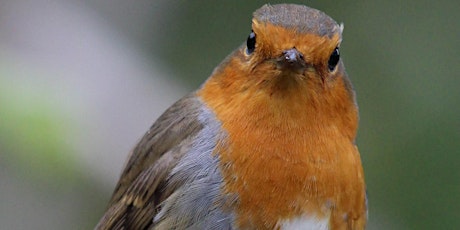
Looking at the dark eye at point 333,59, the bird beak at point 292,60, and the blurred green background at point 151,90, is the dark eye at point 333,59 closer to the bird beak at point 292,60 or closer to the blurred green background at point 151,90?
the bird beak at point 292,60

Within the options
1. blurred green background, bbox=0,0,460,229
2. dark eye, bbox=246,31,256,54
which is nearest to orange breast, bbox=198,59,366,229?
dark eye, bbox=246,31,256,54

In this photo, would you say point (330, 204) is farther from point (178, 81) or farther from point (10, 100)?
point (178, 81)

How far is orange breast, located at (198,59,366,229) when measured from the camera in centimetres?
441

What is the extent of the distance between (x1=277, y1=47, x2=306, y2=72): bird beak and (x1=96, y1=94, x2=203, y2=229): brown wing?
1.85 ft

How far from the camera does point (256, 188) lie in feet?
14.5

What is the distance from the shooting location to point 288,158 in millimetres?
4473

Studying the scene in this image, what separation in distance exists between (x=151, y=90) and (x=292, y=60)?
7.53 ft

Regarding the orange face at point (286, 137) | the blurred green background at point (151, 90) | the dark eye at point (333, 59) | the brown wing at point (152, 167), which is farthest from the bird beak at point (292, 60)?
the blurred green background at point (151, 90)

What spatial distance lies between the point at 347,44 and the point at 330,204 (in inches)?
146

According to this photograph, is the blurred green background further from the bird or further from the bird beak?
the bird beak

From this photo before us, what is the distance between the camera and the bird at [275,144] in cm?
442

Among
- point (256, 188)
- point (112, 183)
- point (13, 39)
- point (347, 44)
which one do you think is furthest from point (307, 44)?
point (347, 44)

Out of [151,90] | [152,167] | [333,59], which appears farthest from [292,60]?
[151,90]

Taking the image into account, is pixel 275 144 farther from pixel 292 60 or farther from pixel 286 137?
pixel 292 60
